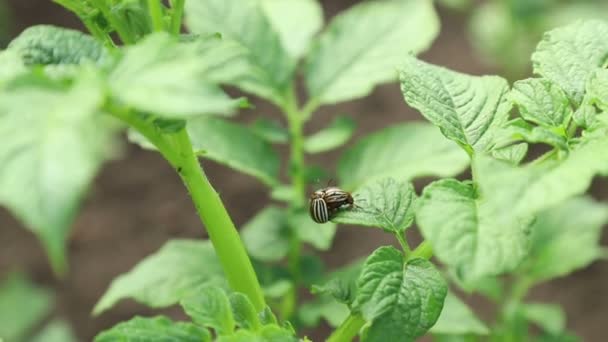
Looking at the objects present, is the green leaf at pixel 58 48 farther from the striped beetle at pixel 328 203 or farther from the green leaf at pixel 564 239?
the green leaf at pixel 564 239

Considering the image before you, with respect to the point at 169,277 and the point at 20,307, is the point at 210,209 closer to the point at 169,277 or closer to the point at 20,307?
the point at 169,277

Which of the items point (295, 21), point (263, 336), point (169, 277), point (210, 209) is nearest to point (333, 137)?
point (295, 21)

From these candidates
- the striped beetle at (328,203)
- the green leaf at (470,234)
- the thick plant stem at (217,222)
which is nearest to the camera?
the green leaf at (470,234)

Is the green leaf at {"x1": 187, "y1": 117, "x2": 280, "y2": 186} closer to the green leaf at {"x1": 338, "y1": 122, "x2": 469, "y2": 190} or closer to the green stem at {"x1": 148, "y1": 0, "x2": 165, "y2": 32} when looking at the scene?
the green leaf at {"x1": 338, "y1": 122, "x2": 469, "y2": 190}

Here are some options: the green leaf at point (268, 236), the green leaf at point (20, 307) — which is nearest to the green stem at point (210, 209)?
the green leaf at point (268, 236)

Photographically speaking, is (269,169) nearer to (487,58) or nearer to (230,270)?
(230,270)

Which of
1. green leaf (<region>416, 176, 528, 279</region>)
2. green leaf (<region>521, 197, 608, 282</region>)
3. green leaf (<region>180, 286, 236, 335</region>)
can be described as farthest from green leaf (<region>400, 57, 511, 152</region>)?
green leaf (<region>521, 197, 608, 282</region>)
